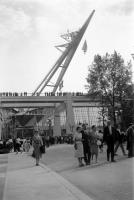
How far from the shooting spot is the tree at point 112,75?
150 feet

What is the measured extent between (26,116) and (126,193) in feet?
275

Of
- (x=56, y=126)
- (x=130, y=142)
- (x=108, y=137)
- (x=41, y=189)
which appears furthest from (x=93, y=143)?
(x=56, y=126)

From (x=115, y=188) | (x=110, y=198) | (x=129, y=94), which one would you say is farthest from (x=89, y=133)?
(x=129, y=94)

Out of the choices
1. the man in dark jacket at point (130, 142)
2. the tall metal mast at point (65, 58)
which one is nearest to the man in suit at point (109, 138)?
the man in dark jacket at point (130, 142)

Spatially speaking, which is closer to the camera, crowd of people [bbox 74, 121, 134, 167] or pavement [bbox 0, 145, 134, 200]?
pavement [bbox 0, 145, 134, 200]

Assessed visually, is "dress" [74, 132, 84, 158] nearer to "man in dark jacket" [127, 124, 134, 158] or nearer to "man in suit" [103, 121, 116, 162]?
"man in suit" [103, 121, 116, 162]

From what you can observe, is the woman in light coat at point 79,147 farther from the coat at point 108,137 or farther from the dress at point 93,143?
the dress at point 93,143

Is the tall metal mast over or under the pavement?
over

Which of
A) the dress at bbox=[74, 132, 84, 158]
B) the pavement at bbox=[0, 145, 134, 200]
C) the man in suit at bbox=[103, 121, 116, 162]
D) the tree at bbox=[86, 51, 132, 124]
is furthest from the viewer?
the tree at bbox=[86, 51, 132, 124]

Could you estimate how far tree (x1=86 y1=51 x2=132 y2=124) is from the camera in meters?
45.7

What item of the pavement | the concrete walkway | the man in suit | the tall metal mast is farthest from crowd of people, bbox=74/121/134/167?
the tall metal mast

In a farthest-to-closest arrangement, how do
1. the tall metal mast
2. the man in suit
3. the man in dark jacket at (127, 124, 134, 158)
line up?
the tall metal mast < the man in dark jacket at (127, 124, 134, 158) < the man in suit

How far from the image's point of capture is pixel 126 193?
916 centimetres

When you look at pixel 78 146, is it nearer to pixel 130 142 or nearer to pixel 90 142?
pixel 90 142
